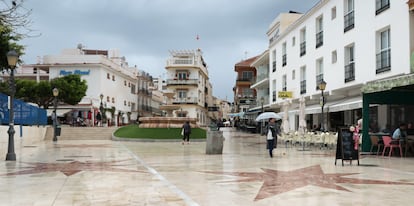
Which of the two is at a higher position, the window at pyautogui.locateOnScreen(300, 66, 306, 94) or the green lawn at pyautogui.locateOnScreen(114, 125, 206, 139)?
the window at pyautogui.locateOnScreen(300, 66, 306, 94)

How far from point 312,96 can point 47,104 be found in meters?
40.5

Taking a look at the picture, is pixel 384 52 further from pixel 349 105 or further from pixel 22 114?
pixel 22 114

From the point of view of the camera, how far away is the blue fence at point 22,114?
80.1 feet

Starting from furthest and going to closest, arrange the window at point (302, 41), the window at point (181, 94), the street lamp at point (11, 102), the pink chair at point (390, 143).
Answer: the window at point (181, 94)
the window at point (302, 41)
the pink chair at point (390, 143)
the street lamp at point (11, 102)

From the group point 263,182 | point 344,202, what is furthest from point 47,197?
point 344,202

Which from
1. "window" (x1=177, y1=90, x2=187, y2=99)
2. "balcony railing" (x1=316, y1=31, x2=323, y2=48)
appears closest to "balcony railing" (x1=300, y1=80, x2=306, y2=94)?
"balcony railing" (x1=316, y1=31, x2=323, y2=48)

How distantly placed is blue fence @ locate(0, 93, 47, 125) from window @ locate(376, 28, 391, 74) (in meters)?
20.3

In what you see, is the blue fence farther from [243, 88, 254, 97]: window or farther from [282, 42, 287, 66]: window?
[243, 88, 254, 97]: window

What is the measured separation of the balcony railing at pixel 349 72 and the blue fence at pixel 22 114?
20.0 m

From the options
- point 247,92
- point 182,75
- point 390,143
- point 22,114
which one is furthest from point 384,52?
point 182,75

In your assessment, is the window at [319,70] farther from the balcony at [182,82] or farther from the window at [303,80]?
the balcony at [182,82]

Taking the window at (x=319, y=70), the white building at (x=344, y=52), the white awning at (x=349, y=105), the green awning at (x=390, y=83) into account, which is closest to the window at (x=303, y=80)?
the white building at (x=344, y=52)

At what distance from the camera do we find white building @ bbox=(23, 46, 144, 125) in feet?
214

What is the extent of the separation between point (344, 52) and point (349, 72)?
4.52 feet
